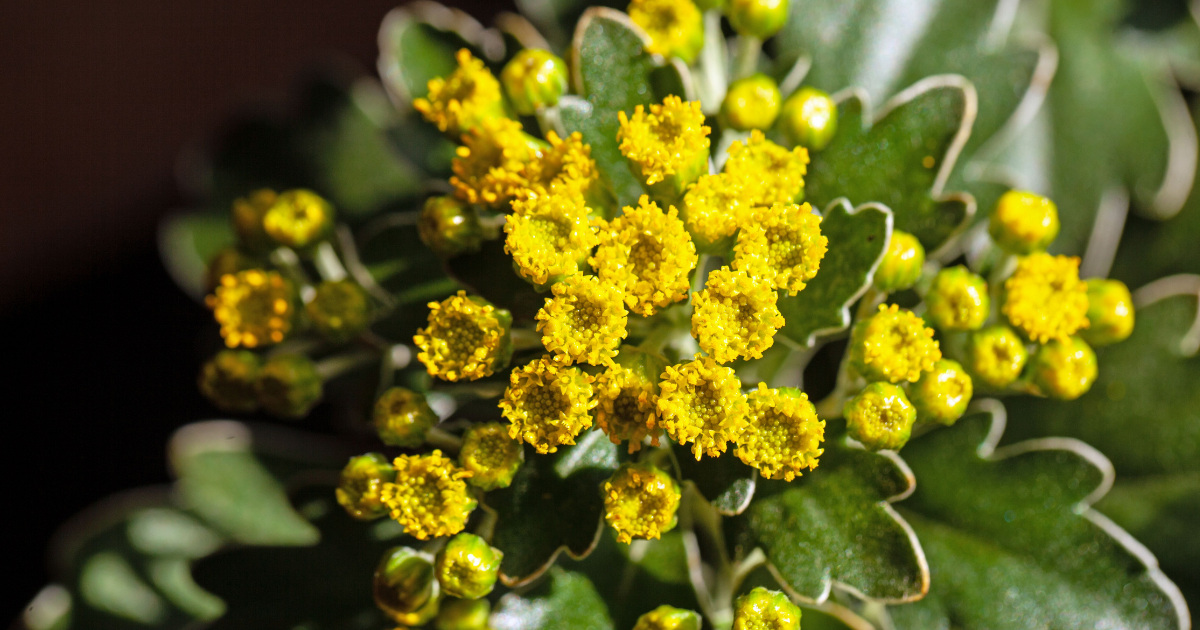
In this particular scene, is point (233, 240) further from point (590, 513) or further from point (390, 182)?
point (590, 513)

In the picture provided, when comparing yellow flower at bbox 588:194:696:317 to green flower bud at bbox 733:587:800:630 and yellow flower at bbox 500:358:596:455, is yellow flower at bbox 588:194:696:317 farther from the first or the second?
green flower bud at bbox 733:587:800:630

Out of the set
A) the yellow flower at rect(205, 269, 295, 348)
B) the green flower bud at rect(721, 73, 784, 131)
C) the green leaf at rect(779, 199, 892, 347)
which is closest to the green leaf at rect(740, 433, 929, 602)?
the green leaf at rect(779, 199, 892, 347)

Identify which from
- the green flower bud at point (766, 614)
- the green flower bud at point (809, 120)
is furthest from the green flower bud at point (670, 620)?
the green flower bud at point (809, 120)

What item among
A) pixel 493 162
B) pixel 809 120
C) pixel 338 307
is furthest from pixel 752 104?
pixel 338 307

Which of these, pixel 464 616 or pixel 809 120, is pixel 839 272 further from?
pixel 464 616

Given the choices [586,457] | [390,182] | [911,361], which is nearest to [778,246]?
[911,361]
